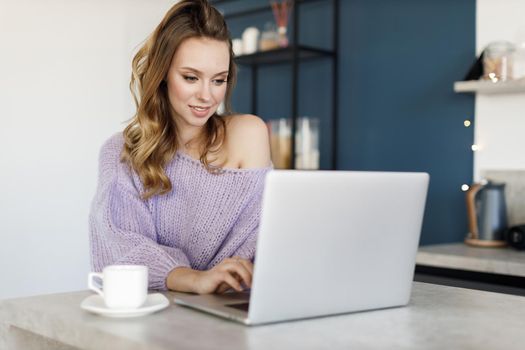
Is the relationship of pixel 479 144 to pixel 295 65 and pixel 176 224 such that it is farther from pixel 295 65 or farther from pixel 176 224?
pixel 176 224

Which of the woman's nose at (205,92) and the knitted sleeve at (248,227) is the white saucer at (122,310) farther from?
the woman's nose at (205,92)

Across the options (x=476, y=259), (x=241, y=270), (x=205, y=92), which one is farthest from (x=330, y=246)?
(x=476, y=259)

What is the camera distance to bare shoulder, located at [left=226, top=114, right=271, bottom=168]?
75.2 inches

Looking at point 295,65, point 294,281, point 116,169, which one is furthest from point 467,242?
point 294,281

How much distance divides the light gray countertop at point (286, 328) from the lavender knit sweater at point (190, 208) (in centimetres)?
36

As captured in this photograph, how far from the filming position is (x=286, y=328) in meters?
1.04

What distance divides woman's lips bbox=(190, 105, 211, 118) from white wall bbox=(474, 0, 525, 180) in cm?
150

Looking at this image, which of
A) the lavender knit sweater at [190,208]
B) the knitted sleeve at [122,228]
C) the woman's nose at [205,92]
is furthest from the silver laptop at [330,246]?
the woman's nose at [205,92]

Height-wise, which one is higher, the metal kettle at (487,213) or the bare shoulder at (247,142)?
the bare shoulder at (247,142)

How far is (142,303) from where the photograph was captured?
1129 mm

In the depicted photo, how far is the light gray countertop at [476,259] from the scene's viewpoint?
2.22m

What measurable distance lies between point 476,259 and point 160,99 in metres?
1.21

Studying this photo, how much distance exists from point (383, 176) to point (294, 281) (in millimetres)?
232

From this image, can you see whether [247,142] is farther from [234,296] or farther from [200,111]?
[234,296]
